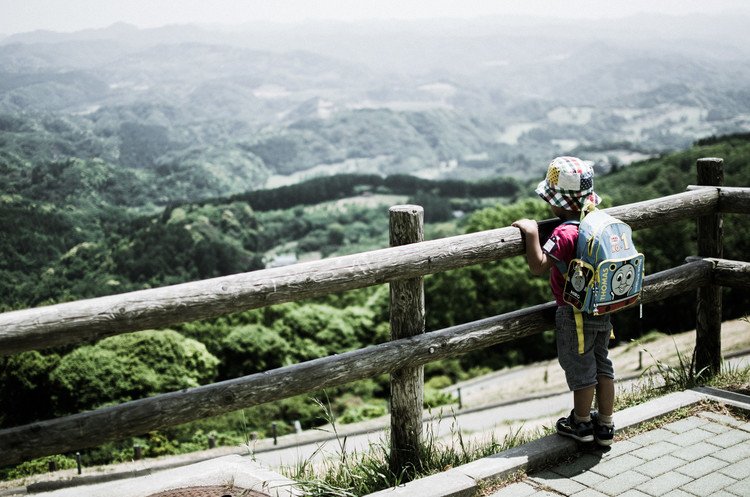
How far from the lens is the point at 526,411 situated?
2111 cm

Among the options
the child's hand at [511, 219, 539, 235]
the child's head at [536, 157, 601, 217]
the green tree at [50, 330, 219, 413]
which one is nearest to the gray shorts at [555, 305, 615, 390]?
the child's hand at [511, 219, 539, 235]

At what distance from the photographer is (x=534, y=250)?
4.09 metres

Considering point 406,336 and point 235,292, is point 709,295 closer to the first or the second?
point 406,336

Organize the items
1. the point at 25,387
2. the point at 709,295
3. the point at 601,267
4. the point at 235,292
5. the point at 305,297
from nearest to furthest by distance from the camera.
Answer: the point at 235,292 < the point at 305,297 < the point at 601,267 < the point at 709,295 < the point at 25,387

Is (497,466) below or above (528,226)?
below

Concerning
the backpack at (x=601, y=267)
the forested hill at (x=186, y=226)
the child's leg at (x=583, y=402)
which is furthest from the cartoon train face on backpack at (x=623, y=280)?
the forested hill at (x=186, y=226)

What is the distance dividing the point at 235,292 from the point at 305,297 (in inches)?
14.3

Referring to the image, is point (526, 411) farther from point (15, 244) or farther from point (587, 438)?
point (15, 244)

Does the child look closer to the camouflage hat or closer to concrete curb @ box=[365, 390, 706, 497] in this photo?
the camouflage hat

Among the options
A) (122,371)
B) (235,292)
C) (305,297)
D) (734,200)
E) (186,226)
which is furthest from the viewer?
(186,226)

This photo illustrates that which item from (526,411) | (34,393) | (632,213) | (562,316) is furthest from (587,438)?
(34,393)

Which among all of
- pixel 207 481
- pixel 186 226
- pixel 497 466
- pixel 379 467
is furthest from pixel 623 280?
pixel 186 226

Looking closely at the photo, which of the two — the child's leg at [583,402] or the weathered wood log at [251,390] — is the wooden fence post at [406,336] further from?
the child's leg at [583,402]

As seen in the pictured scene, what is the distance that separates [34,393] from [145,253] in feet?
280
